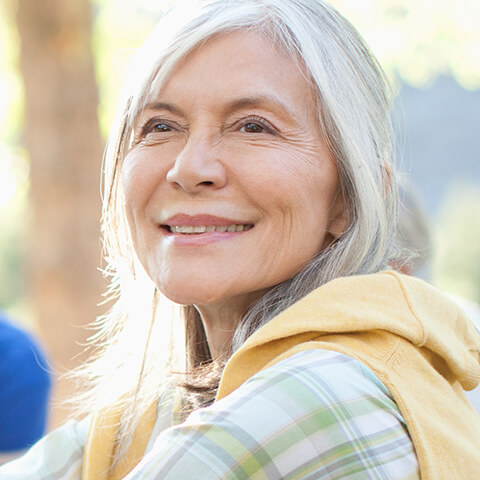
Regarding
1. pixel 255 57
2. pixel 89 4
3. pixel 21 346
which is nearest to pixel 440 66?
pixel 89 4

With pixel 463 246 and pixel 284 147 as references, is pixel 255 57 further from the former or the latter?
pixel 463 246

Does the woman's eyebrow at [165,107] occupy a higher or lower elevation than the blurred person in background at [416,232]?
higher

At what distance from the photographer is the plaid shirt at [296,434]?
3.92 ft

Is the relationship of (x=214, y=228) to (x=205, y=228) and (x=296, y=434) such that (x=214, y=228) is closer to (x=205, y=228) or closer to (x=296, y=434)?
(x=205, y=228)

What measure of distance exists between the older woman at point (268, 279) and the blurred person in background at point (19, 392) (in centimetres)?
96

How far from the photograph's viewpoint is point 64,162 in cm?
577

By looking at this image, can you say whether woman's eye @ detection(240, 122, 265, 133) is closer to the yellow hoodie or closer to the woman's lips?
the woman's lips

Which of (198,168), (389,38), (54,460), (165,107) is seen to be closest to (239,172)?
(198,168)

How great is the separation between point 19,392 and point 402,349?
2056 millimetres

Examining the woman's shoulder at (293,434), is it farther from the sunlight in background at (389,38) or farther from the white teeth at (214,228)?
the sunlight in background at (389,38)

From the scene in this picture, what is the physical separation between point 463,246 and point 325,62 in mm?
14512

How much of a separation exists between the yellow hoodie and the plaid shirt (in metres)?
0.04

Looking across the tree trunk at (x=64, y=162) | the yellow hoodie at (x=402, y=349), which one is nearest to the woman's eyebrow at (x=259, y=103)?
the yellow hoodie at (x=402, y=349)

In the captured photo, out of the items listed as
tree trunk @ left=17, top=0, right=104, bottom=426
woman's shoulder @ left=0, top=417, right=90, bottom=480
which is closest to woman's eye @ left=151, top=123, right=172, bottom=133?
woman's shoulder @ left=0, top=417, right=90, bottom=480
